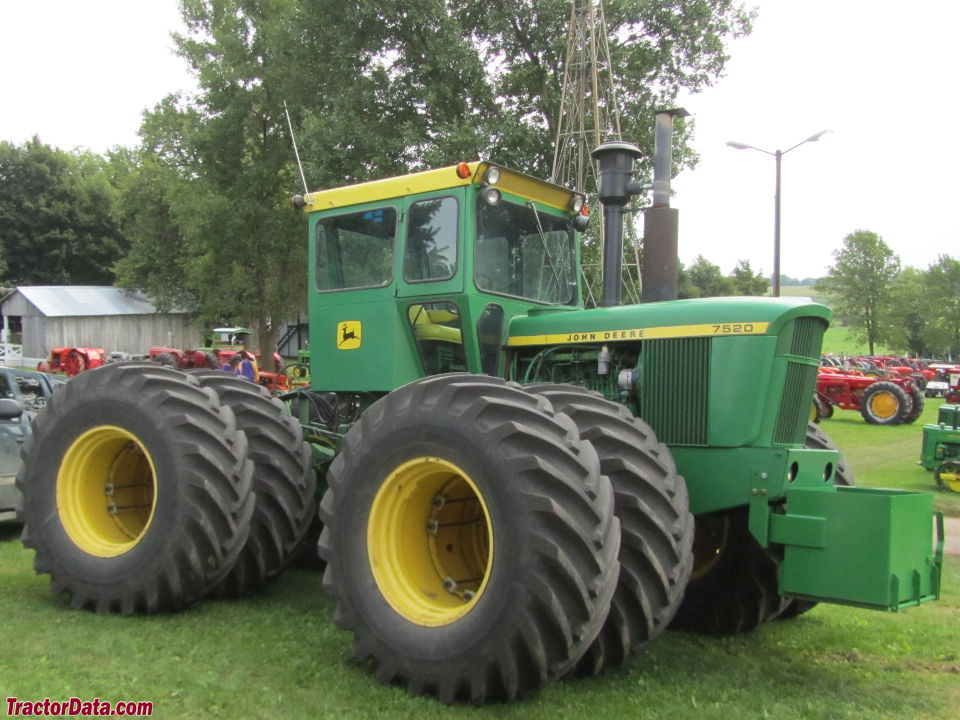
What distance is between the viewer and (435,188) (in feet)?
18.7

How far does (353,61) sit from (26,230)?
129ft

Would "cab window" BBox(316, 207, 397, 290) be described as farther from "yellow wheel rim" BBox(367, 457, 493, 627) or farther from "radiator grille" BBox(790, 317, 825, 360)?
"radiator grille" BBox(790, 317, 825, 360)

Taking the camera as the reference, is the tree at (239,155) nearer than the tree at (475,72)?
No

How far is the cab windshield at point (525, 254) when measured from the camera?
5.68m

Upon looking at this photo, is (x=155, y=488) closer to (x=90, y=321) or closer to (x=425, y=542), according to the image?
(x=425, y=542)

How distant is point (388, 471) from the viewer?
435 centimetres

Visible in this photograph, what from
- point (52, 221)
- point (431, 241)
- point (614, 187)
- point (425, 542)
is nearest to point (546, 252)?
point (614, 187)

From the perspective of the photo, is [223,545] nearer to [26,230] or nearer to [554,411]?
[554,411]

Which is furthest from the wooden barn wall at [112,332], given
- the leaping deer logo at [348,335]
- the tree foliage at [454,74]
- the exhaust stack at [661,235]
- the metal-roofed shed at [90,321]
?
the exhaust stack at [661,235]

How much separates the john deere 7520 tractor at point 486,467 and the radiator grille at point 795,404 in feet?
0.06

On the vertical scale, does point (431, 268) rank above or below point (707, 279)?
below

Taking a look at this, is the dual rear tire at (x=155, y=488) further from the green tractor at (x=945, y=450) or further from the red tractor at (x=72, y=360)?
the red tractor at (x=72, y=360)

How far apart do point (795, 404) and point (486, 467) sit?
6.73 ft

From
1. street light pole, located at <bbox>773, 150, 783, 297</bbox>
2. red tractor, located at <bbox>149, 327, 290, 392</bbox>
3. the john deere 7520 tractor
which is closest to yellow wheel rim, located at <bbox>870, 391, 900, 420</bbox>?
street light pole, located at <bbox>773, 150, 783, 297</bbox>
